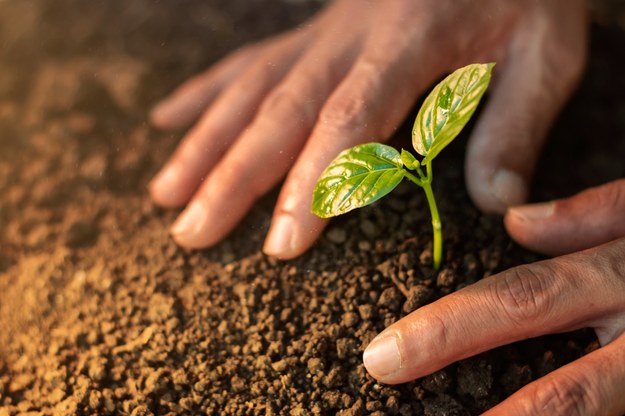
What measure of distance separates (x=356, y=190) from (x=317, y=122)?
1.18 feet

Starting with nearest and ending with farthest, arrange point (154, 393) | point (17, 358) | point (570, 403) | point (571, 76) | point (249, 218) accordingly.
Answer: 1. point (570, 403)
2. point (154, 393)
3. point (17, 358)
4. point (249, 218)
5. point (571, 76)

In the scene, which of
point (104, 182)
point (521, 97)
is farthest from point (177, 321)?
point (521, 97)

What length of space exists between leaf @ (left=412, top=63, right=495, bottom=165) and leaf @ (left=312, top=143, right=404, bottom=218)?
0.17 ft

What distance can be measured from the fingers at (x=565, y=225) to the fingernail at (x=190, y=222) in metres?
0.58

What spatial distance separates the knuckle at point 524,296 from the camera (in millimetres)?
1088

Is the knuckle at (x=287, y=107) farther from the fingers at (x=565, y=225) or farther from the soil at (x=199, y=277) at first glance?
the fingers at (x=565, y=225)

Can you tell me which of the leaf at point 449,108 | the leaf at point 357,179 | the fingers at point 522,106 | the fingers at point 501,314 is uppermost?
the leaf at point 449,108

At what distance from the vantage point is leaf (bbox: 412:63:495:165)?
966 mm

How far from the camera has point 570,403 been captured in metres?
1.02

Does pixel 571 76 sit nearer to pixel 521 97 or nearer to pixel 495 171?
pixel 521 97

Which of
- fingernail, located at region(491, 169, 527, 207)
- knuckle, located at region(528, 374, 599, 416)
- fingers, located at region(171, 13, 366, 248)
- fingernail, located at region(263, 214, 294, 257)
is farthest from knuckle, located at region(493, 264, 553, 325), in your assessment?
fingers, located at region(171, 13, 366, 248)

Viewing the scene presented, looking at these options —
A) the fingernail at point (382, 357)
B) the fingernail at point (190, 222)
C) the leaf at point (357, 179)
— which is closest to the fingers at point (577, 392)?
the fingernail at point (382, 357)

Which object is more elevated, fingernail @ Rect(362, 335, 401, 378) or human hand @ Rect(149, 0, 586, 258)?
human hand @ Rect(149, 0, 586, 258)

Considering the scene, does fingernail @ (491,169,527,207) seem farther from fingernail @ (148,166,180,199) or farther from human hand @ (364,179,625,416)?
fingernail @ (148,166,180,199)
